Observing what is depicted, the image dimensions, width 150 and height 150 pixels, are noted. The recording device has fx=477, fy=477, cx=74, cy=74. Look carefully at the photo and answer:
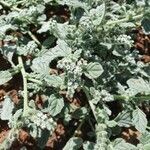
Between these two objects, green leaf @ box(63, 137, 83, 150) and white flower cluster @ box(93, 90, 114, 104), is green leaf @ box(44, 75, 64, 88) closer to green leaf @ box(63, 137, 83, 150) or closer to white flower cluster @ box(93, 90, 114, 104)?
white flower cluster @ box(93, 90, 114, 104)

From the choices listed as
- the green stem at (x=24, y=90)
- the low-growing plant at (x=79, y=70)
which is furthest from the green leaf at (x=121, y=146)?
the green stem at (x=24, y=90)

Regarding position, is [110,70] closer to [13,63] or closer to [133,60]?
[133,60]

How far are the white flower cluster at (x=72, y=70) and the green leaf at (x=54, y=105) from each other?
10 centimetres

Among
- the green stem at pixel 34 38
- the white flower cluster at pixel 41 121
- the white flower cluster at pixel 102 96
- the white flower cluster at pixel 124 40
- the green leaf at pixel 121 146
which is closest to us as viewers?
the white flower cluster at pixel 41 121

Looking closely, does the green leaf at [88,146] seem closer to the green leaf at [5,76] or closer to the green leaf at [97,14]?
the green leaf at [5,76]

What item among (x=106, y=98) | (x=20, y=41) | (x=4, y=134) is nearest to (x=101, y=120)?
(x=106, y=98)

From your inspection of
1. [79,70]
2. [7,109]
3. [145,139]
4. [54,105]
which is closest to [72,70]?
[79,70]

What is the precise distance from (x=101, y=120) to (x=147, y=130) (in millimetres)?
467

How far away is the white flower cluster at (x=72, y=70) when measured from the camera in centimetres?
284

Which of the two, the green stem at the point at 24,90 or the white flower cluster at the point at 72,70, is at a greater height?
the white flower cluster at the point at 72,70

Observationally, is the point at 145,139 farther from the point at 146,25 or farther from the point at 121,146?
the point at 146,25

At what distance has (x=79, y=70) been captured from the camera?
9.33ft

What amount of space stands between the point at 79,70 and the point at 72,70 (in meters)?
0.04

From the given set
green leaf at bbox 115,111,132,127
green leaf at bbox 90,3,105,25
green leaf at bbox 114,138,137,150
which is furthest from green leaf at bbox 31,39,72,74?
green leaf at bbox 114,138,137,150
